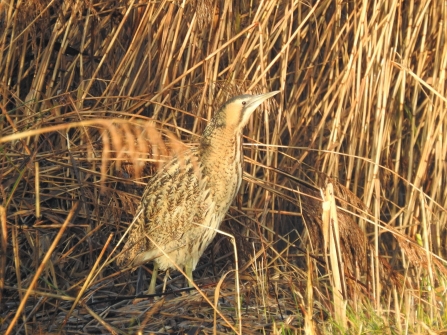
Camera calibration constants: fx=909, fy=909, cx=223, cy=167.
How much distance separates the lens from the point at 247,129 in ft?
13.0

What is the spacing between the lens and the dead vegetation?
316 cm

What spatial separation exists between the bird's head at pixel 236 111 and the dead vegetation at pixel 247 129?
112mm

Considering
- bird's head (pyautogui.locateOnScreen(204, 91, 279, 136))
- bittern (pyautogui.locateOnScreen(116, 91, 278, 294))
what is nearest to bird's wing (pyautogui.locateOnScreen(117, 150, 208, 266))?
bittern (pyautogui.locateOnScreen(116, 91, 278, 294))

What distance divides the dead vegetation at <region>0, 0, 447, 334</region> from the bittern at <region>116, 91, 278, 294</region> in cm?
9

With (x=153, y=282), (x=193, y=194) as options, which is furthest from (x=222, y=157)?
(x=153, y=282)

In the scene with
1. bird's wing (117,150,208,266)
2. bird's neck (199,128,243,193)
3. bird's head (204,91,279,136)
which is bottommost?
bird's wing (117,150,208,266)

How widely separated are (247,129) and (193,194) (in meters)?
0.63

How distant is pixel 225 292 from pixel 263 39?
1.07 m

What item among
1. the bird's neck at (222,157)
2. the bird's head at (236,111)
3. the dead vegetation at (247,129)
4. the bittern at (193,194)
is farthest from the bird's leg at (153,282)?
the bird's head at (236,111)

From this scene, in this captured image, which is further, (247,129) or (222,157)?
(247,129)

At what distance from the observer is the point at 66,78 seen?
3.77m

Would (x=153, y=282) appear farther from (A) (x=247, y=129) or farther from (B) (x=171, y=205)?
(A) (x=247, y=129)

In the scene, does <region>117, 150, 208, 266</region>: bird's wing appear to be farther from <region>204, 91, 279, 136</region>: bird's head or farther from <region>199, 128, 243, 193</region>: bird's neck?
<region>204, 91, 279, 136</region>: bird's head

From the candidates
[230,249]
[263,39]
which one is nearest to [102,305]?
[230,249]
